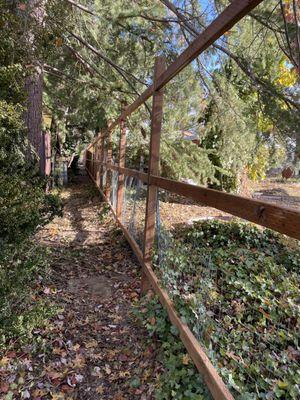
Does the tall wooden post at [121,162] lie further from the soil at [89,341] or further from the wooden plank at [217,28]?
the wooden plank at [217,28]

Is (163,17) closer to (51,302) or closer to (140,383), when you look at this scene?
(51,302)

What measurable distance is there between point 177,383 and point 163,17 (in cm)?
459

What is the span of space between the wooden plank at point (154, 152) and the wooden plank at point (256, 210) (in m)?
0.95

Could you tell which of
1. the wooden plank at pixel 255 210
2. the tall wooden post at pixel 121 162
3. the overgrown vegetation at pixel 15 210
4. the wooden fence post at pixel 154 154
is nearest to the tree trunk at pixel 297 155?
the wooden fence post at pixel 154 154

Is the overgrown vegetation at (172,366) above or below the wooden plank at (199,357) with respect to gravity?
below

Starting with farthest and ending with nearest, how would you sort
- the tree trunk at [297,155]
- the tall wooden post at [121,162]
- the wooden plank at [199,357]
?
the tall wooden post at [121,162]
the tree trunk at [297,155]
the wooden plank at [199,357]

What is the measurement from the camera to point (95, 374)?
2.32m

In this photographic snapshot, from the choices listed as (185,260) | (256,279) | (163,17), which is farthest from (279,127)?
(163,17)

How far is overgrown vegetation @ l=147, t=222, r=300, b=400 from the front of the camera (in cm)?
199

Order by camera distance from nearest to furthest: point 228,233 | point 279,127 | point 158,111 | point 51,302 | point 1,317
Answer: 1. point 1,317
2. point 158,111
3. point 51,302
4. point 279,127
5. point 228,233

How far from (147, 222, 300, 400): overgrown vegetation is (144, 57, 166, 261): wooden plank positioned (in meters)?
0.29

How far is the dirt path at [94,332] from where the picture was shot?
220cm

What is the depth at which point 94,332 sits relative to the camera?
2.79m

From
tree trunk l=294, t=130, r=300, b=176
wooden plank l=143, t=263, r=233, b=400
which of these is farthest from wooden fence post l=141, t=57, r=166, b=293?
tree trunk l=294, t=130, r=300, b=176
